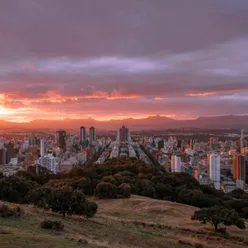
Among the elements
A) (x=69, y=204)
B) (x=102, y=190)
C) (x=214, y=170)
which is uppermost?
(x=69, y=204)

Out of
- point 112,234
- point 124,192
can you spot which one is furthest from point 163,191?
point 112,234

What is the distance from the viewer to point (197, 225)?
19.8 meters

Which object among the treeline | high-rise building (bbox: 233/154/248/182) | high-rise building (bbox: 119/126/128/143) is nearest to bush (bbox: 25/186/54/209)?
the treeline

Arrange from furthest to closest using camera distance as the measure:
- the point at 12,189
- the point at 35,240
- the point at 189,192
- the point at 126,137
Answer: the point at 126,137 → the point at 189,192 → the point at 12,189 → the point at 35,240

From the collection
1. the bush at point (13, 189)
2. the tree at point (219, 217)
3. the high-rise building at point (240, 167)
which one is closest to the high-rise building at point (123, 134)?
the high-rise building at point (240, 167)

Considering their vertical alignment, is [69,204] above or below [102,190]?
above

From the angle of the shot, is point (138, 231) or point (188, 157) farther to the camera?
point (188, 157)

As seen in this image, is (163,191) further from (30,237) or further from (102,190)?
(30,237)

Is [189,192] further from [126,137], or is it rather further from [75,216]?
[126,137]

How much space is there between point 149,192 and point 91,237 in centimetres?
2168

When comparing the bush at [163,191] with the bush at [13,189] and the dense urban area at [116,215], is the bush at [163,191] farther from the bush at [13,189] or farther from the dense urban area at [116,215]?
the bush at [13,189]

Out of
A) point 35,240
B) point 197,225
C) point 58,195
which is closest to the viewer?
point 35,240

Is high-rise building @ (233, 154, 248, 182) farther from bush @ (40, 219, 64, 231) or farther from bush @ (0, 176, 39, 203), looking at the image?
bush @ (40, 219, 64, 231)

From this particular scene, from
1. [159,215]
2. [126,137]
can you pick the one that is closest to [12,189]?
[159,215]
